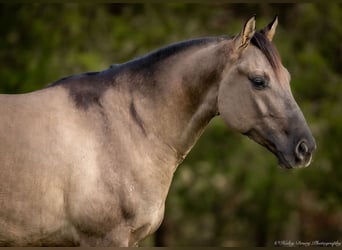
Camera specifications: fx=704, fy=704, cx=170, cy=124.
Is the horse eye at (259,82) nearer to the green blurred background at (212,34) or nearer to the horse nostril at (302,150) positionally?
the horse nostril at (302,150)

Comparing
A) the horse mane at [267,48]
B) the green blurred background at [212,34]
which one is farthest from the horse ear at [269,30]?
the green blurred background at [212,34]

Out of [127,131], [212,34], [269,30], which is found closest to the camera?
[127,131]

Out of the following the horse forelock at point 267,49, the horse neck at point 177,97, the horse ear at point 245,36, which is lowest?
the horse neck at point 177,97

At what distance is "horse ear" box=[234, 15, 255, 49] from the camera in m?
5.18

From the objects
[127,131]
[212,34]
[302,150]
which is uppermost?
[212,34]

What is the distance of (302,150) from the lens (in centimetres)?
507

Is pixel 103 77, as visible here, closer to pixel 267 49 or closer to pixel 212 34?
pixel 267 49

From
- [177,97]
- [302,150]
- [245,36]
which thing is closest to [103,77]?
[177,97]

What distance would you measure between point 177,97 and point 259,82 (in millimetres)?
651

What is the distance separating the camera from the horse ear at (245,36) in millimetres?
5176

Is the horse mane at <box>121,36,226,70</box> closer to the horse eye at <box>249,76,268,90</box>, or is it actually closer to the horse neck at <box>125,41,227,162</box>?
the horse neck at <box>125,41,227,162</box>

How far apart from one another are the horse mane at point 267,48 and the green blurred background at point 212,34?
7.85 m

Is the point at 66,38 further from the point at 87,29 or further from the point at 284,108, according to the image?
the point at 284,108

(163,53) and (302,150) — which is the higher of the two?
(163,53)
